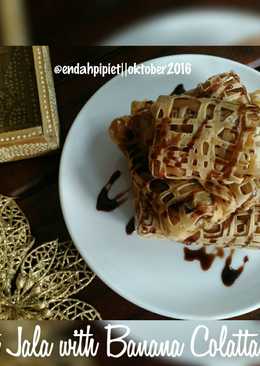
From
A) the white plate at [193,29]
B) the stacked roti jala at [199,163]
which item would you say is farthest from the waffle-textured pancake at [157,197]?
the white plate at [193,29]

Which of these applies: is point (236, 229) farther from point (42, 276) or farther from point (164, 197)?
point (42, 276)

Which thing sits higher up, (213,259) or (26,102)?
(26,102)

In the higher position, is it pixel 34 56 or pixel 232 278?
pixel 34 56

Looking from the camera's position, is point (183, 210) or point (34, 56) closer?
point (183, 210)

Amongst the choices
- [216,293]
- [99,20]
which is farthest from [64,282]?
[99,20]

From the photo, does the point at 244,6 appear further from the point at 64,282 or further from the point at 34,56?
the point at 64,282

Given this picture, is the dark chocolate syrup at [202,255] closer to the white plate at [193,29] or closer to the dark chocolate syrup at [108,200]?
the dark chocolate syrup at [108,200]

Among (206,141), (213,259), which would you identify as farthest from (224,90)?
(213,259)
